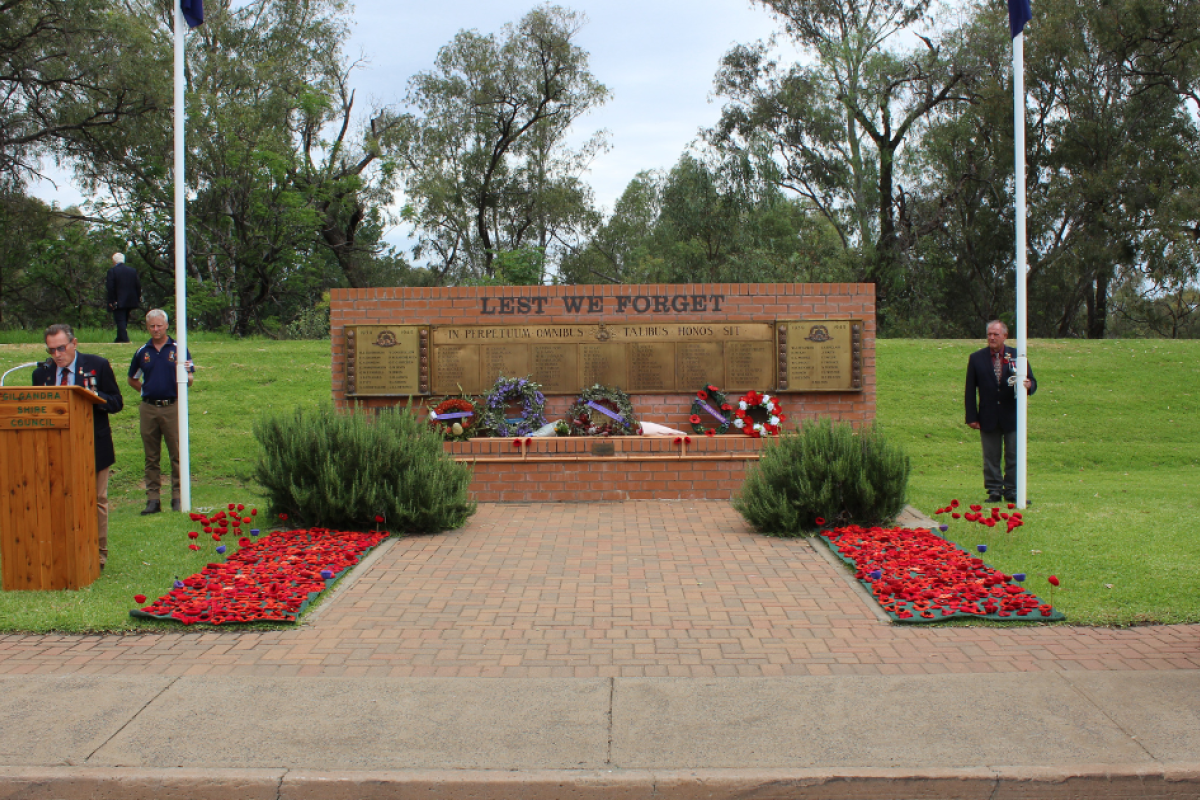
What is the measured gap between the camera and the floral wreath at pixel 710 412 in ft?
35.7

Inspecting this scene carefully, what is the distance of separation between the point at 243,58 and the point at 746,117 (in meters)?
17.7

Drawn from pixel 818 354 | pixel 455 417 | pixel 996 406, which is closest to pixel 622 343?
pixel 455 417

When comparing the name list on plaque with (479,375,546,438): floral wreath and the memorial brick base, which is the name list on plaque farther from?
the memorial brick base

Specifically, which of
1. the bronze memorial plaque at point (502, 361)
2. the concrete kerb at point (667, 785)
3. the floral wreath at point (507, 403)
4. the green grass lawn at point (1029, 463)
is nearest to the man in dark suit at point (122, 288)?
the green grass lawn at point (1029, 463)

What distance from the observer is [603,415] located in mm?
10891

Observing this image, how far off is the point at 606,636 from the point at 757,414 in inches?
240

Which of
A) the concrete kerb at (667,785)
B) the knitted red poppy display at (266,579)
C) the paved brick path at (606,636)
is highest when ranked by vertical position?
the knitted red poppy display at (266,579)

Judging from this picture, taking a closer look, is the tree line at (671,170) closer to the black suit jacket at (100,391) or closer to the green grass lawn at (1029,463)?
the green grass lawn at (1029,463)

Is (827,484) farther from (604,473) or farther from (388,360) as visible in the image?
(388,360)

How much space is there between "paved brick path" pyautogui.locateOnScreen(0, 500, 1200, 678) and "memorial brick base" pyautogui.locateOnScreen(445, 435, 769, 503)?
276 cm

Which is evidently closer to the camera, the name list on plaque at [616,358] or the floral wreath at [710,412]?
the floral wreath at [710,412]

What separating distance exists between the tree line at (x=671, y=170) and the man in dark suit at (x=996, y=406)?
2130 centimetres

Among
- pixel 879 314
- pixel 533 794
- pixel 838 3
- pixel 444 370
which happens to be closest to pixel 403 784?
pixel 533 794

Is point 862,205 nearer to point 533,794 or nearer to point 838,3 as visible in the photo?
point 838,3
